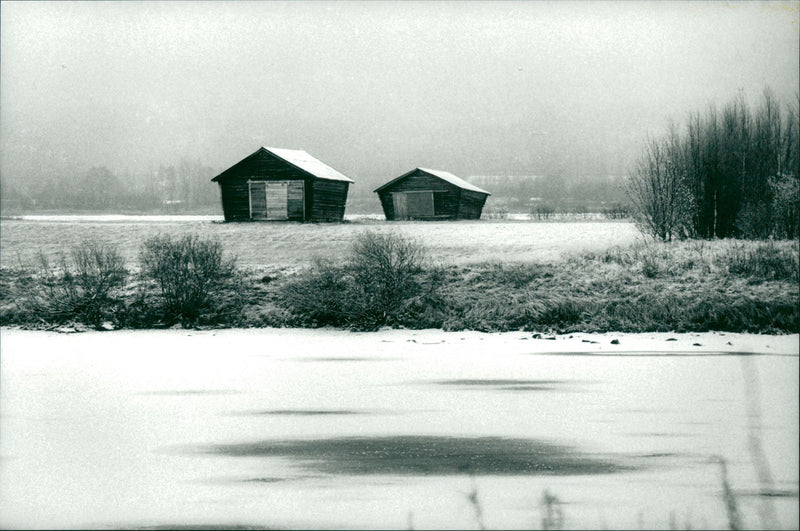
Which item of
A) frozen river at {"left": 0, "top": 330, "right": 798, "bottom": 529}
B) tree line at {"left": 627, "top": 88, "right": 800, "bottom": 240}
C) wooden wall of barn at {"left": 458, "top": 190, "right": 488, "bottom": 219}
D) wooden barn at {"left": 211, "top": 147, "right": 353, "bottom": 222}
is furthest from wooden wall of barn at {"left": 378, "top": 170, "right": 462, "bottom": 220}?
frozen river at {"left": 0, "top": 330, "right": 798, "bottom": 529}

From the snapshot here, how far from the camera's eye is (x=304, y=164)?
42344mm

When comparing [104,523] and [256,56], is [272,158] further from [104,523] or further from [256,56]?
[104,523]

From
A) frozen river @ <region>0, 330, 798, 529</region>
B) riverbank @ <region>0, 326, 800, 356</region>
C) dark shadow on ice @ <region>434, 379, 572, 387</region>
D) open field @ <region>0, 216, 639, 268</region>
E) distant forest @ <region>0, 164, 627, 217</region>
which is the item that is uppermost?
distant forest @ <region>0, 164, 627, 217</region>

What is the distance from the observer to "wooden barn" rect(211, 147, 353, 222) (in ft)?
135

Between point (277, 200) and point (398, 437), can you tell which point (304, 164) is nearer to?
point (277, 200)

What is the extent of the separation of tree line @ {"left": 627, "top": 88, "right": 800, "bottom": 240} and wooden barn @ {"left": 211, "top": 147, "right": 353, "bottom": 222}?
14394 mm

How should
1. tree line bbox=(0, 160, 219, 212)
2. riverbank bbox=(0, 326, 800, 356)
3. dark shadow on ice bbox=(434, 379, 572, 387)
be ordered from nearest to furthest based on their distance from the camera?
1. dark shadow on ice bbox=(434, 379, 572, 387)
2. riverbank bbox=(0, 326, 800, 356)
3. tree line bbox=(0, 160, 219, 212)

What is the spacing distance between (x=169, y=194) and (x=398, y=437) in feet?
193

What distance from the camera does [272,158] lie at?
137 feet

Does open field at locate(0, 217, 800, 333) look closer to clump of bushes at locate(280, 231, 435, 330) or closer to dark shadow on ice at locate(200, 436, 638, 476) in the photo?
clump of bushes at locate(280, 231, 435, 330)

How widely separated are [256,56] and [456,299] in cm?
3115

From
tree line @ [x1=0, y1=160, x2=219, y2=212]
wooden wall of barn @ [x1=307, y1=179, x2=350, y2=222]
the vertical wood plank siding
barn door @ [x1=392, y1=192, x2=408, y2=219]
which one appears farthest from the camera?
tree line @ [x1=0, y1=160, x2=219, y2=212]

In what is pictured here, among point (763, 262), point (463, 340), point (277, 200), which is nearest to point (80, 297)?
point (463, 340)

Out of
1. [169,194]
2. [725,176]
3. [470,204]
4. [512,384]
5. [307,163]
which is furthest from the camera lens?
[169,194]
